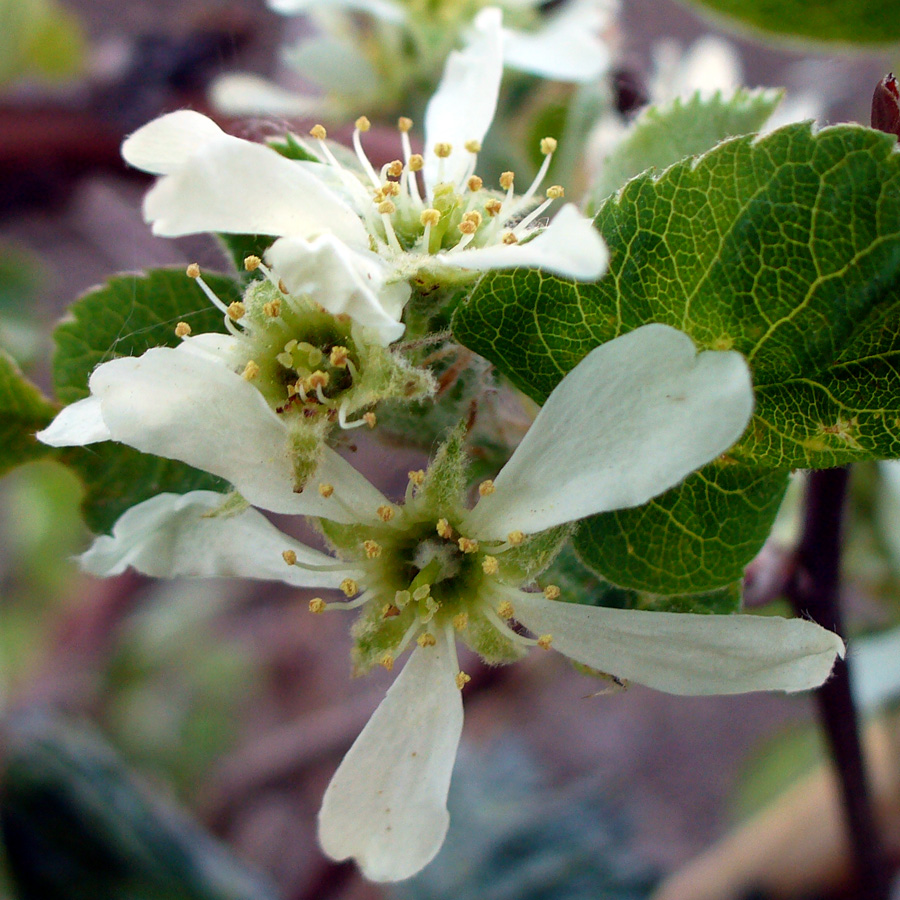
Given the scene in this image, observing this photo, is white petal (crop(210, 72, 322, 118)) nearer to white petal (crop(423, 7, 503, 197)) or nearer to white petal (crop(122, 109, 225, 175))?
white petal (crop(423, 7, 503, 197))

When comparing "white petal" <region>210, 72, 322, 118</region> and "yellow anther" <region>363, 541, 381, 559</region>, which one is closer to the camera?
"yellow anther" <region>363, 541, 381, 559</region>

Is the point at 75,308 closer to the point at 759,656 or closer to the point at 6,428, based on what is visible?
the point at 6,428

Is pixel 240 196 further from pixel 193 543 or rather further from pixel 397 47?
pixel 397 47

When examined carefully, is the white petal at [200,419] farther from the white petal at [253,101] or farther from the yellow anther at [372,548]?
the white petal at [253,101]

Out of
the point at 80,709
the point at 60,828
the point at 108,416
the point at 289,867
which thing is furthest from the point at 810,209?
the point at 289,867

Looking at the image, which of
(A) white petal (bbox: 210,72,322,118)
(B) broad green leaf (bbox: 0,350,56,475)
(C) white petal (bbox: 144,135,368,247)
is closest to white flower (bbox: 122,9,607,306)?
(C) white petal (bbox: 144,135,368,247)

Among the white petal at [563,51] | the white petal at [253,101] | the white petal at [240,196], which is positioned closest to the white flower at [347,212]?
the white petal at [240,196]

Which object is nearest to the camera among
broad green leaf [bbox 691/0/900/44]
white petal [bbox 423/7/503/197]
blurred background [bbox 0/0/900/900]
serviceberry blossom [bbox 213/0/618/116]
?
white petal [bbox 423/7/503/197]
